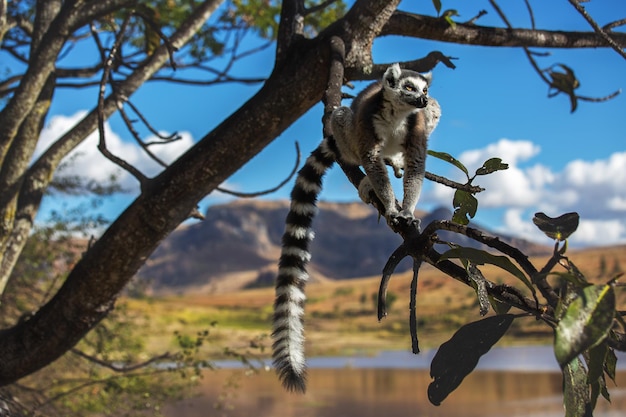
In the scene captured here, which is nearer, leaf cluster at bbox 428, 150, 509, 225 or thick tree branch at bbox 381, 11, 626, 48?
leaf cluster at bbox 428, 150, 509, 225

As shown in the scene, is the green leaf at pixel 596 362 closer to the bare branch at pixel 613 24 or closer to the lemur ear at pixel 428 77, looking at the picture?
the lemur ear at pixel 428 77

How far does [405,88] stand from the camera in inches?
116

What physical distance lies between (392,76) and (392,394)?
11.6 metres

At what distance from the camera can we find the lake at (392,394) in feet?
39.8

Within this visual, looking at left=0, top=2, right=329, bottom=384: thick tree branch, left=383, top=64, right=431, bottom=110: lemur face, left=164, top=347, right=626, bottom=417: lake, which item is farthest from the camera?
left=164, top=347, right=626, bottom=417: lake

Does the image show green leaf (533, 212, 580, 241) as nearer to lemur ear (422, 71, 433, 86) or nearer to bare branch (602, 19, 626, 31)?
lemur ear (422, 71, 433, 86)

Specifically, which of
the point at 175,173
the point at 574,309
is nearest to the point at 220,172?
the point at 175,173

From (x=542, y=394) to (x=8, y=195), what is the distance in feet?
38.2

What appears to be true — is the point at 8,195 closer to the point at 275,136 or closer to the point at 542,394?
the point at 275,136

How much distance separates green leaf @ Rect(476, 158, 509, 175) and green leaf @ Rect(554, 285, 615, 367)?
2.85ft

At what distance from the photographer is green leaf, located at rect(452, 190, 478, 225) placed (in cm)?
199

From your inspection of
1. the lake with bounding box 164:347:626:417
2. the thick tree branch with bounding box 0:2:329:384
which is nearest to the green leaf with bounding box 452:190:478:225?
the thick tree branch with bounding box 0:2:329:384

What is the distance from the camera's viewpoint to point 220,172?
12.2 feet

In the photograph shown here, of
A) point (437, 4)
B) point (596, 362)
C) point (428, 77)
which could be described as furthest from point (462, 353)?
point (437, 4)
